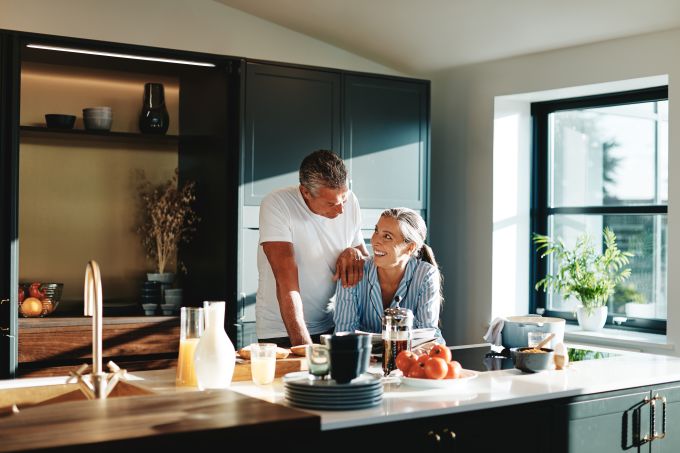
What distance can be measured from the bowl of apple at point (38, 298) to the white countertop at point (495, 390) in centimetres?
239

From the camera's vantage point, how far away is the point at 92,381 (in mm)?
2385

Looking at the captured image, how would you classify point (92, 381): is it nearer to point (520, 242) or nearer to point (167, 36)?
point (167, 36)

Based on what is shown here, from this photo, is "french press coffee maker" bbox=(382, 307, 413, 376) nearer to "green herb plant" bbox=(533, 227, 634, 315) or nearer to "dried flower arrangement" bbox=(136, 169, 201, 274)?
"dried flower arrangement" bbox=(136, 169, 201, 274)

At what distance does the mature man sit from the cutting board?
58cm

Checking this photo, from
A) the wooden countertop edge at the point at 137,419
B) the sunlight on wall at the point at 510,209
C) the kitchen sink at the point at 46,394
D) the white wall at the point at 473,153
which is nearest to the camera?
the wooden countertop edge at the point at 137,419

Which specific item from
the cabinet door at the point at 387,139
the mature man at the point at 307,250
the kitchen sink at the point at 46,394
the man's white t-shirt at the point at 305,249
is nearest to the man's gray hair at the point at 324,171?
the mature man at the point at 307,250

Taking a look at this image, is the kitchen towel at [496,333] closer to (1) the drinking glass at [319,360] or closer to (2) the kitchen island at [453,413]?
(2) the kitchen island at [453,413]

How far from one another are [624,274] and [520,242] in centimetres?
74

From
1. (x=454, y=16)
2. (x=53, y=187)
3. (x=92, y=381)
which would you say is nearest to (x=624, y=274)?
(x=454, y=16)

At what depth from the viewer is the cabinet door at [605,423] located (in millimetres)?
2689

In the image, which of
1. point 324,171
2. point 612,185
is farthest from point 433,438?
point 612,185

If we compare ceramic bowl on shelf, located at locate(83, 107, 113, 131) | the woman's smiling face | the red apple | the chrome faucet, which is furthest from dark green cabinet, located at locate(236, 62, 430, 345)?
the chrome faucet

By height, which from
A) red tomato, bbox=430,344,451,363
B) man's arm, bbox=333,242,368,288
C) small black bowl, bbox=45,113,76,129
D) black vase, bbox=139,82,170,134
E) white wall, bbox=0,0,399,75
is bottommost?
red tomato, bbox=430,344,451,363

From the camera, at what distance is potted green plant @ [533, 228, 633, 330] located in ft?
17.5
